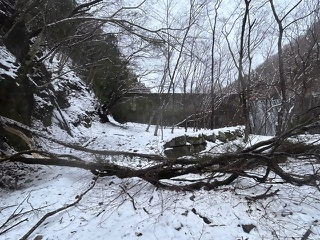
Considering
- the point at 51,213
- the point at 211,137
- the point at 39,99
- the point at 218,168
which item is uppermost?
the point at 39,99

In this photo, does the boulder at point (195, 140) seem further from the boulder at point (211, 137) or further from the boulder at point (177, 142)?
the boulder at point (211, 137)

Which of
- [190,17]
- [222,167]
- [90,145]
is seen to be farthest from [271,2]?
[90,145]

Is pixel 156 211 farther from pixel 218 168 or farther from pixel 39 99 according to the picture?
pixel 39 99

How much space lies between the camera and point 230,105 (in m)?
18.9

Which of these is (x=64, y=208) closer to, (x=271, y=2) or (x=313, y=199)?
(x=313, y=199)

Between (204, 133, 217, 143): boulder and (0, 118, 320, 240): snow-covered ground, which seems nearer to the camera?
(0, 118, 320, 240): snow-covered ground

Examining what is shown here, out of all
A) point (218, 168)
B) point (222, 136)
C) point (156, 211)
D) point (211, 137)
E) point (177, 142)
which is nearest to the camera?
point (156, 211)

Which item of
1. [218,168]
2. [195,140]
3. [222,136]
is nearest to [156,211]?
[218,168]

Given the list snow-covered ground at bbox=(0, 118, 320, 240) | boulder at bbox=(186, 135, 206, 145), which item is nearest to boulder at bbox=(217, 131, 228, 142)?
boulder at bbox=(186, 135, 206, 145)

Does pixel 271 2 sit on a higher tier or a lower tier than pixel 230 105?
higher

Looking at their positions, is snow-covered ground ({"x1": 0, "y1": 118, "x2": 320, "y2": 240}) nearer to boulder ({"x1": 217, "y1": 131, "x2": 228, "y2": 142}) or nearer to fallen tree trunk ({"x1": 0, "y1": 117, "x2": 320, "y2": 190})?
fallen tree trunk ({"x1": 0, "y1": 117, "x2": 320, "y2": 190})

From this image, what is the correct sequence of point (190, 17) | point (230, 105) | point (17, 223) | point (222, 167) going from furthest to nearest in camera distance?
point (230, 105) → point (190, 17) → point (222, 167) → point (17, 223)

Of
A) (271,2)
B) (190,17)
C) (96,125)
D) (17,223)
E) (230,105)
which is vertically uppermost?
(190,17)

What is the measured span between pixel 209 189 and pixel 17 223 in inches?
130
